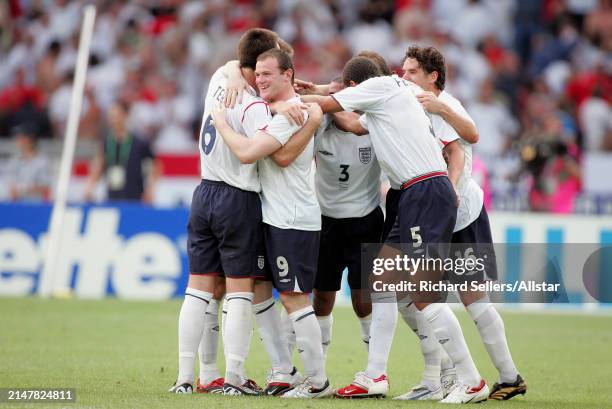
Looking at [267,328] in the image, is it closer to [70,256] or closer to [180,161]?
[70,256]

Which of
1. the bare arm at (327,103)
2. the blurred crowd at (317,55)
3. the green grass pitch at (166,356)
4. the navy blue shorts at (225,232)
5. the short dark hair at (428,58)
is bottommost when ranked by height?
the green grass pitch at (166,356)

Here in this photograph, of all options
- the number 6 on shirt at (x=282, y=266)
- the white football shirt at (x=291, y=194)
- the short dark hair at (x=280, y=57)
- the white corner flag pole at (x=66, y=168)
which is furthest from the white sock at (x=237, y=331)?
the white corner flag pole at (x=66, y=168)

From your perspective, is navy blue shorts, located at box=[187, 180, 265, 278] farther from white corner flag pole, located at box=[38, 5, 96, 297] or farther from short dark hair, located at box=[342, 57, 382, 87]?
white corner flag pole, located at box=[38, 5, 96, 297]

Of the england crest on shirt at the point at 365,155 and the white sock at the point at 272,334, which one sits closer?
the white sock at the point at 272,334

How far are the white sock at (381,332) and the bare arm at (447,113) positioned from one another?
1328 mm

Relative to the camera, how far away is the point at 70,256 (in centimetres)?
1554

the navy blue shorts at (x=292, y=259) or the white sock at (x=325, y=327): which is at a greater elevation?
the navy blue shorts at (x=292, y=259)

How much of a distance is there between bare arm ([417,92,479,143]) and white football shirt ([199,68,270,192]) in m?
1.18

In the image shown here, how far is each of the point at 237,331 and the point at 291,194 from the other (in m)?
1.05

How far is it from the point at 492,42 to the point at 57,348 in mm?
13306

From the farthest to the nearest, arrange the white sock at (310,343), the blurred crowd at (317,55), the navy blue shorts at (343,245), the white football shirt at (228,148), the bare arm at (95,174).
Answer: the blurred crowd at (317,55) < the bare arm at (95,174) < the navy blue shorts at (343,245) < the white football shirt at (228,148) < the white sock at (310,343)

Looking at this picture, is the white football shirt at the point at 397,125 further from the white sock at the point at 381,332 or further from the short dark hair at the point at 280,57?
the white sock at the point at 381,332

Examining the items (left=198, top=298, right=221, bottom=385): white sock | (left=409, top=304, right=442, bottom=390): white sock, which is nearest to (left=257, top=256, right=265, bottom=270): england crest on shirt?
(left=198, top=298, right=221, bottom=385): white sock

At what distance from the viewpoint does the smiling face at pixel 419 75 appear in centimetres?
823
